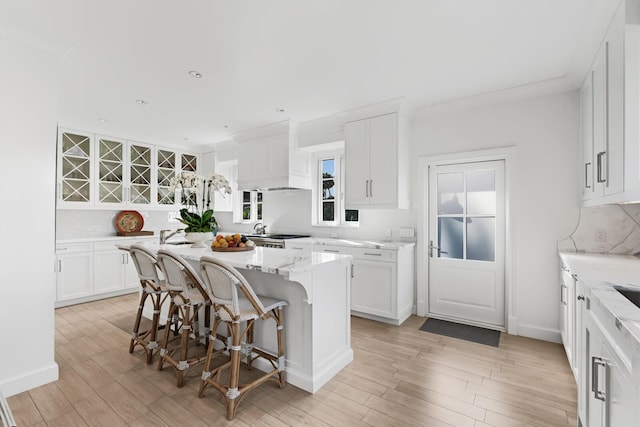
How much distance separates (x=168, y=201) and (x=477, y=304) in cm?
516

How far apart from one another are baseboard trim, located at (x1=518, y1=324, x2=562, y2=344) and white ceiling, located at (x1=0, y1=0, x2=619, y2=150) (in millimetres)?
2368

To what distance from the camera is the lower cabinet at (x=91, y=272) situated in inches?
160

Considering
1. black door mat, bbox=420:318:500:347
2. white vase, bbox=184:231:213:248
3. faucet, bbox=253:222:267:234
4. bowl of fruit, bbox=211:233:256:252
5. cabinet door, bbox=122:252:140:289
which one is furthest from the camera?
faucet, bbox=253:222:267:234

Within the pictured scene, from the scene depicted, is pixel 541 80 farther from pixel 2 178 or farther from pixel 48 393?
pixel 48 393

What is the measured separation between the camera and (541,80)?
2.81 m

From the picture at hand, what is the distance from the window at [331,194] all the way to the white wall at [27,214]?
309 cm

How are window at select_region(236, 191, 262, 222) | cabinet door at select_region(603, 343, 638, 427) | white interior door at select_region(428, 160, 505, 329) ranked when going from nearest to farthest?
cabinet door at select_region(603, 343, 638, 427) < white interior door at select_region(428, 160, 505, 329) < window at select_region(236, 191, 262, 222)

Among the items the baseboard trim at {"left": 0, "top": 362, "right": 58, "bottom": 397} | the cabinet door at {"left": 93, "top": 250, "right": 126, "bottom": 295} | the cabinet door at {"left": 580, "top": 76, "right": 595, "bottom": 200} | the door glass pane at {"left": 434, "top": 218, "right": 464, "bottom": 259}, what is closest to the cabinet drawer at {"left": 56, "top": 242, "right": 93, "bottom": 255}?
the cabinet door at {"left": 93, "top": 250, "right": 126, "bottom": 295}

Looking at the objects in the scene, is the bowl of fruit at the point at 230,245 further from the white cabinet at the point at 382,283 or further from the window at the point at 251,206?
the window at the point at 251,206

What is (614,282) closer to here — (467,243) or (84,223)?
(467,243)

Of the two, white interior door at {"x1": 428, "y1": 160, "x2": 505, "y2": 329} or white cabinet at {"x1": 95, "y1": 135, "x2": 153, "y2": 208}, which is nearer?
white interior door at {"x1": 428, "y1": 160, "x2": 505, "y2": 329}

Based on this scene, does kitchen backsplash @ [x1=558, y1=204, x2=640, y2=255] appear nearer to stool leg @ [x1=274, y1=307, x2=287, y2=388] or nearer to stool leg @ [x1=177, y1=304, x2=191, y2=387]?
stool leg @ [x1=274, y1=307, x2=287, y2=388]

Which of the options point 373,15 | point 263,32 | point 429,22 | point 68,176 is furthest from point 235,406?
point 68,176

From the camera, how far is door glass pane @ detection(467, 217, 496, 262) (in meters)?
3.35
